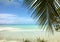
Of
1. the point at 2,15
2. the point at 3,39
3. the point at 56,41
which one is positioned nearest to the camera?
the point at 56,41

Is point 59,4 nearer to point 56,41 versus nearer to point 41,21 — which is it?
point 41,21

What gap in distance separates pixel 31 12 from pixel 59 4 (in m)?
0.12

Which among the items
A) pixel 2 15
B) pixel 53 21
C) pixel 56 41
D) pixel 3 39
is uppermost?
pixel 2 15

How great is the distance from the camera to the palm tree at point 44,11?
79 cm

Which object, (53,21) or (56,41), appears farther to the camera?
(56,41)

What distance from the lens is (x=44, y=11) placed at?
0.80m

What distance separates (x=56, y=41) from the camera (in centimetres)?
689

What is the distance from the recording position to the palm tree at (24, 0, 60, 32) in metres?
0.79

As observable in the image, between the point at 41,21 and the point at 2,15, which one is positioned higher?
the point at 2,15

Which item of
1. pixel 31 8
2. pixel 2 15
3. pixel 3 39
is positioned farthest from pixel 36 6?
pixel 2 15

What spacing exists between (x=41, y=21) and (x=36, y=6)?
7 centimetres

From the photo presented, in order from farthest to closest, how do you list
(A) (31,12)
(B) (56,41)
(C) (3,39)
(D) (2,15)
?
(D) (2,15) < (C) (3,39) < (B) (56,41) < (A) (31,12)

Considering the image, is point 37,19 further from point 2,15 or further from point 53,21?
point 2,15

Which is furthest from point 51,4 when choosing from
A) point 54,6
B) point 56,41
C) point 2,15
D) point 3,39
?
point 2,15
